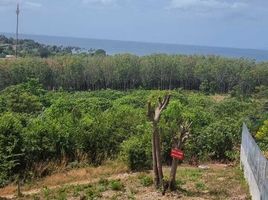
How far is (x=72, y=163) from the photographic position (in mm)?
15555

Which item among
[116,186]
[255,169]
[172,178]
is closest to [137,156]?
[116,186]

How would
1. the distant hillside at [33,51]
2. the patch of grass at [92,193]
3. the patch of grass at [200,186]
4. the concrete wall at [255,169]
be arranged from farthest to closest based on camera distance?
the distant hillside at [33,51] < the patch of grass at [200,186] < the patch of grass at [92,193] < the concrete wall at [255,169]

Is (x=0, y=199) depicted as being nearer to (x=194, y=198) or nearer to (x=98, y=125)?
(x=194, y=198)

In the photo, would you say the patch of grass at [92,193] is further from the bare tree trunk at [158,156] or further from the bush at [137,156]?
the bush at [137,156]

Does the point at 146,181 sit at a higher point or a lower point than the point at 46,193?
higher

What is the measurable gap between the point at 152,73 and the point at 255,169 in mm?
67464

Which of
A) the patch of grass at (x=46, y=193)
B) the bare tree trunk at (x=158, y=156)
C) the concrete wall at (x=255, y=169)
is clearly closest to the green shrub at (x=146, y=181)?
the bare tree trunk at (x=158, y=156)

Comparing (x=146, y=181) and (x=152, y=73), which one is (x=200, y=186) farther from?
(x=152, y=73)

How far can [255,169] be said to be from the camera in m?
10.4

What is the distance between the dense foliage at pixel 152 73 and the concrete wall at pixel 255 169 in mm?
60018

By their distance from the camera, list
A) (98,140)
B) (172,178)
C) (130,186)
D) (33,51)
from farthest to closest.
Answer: (33,51)
(98,140)
(130,186)
(172,178)

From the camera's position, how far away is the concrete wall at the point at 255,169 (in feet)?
29.4

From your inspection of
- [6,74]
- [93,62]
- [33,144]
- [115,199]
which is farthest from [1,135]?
[93,62]

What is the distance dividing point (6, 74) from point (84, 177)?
180ft
